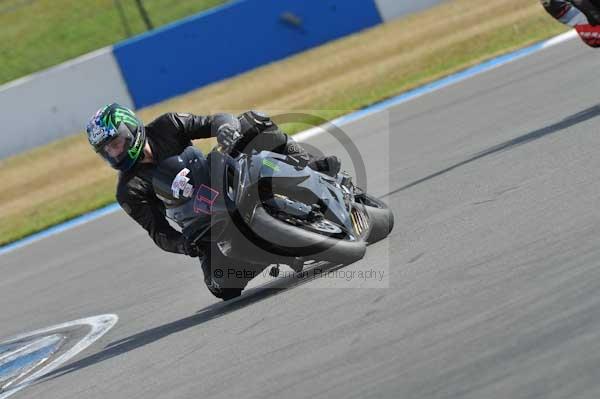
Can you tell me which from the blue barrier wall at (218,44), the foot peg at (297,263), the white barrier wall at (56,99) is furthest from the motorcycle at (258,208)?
the blue barrier wall at (218,44)

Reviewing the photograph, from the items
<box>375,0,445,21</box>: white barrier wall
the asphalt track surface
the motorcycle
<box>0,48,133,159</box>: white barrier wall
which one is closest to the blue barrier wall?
<box>0,48,133,159</box>: white barrier wall

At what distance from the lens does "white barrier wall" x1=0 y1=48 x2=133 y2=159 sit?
2302 cm

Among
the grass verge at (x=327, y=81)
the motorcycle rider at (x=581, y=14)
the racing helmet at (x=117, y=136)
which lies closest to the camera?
the racing helmet at (x=117, y=136)

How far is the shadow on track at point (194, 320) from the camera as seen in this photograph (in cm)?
693

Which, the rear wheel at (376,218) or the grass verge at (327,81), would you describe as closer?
the rear wheel at (376,218)

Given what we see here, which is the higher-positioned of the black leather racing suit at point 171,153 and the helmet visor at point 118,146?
the helmet visor at point 118,146

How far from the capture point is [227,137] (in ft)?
22.5

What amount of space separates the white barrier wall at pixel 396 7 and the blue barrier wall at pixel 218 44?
849 mm

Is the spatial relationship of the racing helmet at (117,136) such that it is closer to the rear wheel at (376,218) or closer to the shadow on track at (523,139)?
the rear wheel at (376,218)

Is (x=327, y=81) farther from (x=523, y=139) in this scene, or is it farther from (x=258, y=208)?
(x=258, y=208)

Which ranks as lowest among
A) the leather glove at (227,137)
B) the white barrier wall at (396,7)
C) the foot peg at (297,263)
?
the white barrier wall at (396,7)

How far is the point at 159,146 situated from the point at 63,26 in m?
22.4

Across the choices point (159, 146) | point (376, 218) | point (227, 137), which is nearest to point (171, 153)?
point (159, 146)

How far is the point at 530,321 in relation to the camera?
4.52 m
